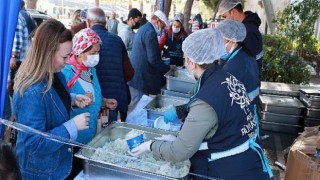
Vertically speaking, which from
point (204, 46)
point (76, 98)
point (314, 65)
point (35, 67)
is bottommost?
point (314, 65)

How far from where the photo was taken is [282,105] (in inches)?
175

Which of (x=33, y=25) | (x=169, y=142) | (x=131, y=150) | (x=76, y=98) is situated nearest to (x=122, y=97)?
(x=76, y=98)

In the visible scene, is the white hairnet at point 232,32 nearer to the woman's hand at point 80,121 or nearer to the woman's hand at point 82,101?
the woman's hand at point 82,101

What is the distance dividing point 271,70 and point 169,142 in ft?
16.5

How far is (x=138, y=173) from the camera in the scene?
1556 mm

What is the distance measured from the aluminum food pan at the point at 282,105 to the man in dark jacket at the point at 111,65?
241 cm

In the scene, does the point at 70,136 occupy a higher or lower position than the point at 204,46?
lower

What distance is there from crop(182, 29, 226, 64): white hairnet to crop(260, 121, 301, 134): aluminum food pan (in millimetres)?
3143

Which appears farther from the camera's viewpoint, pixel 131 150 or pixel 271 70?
pixel 271 70

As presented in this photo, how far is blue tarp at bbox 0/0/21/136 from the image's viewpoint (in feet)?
5.05

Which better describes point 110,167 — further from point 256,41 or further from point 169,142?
point 256,41

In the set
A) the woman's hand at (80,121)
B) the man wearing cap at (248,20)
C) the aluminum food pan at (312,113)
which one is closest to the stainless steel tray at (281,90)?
the aluminum food pan at (312,113)

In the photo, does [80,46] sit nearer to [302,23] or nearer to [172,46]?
[172,46]

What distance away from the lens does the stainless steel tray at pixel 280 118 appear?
4477 mm
